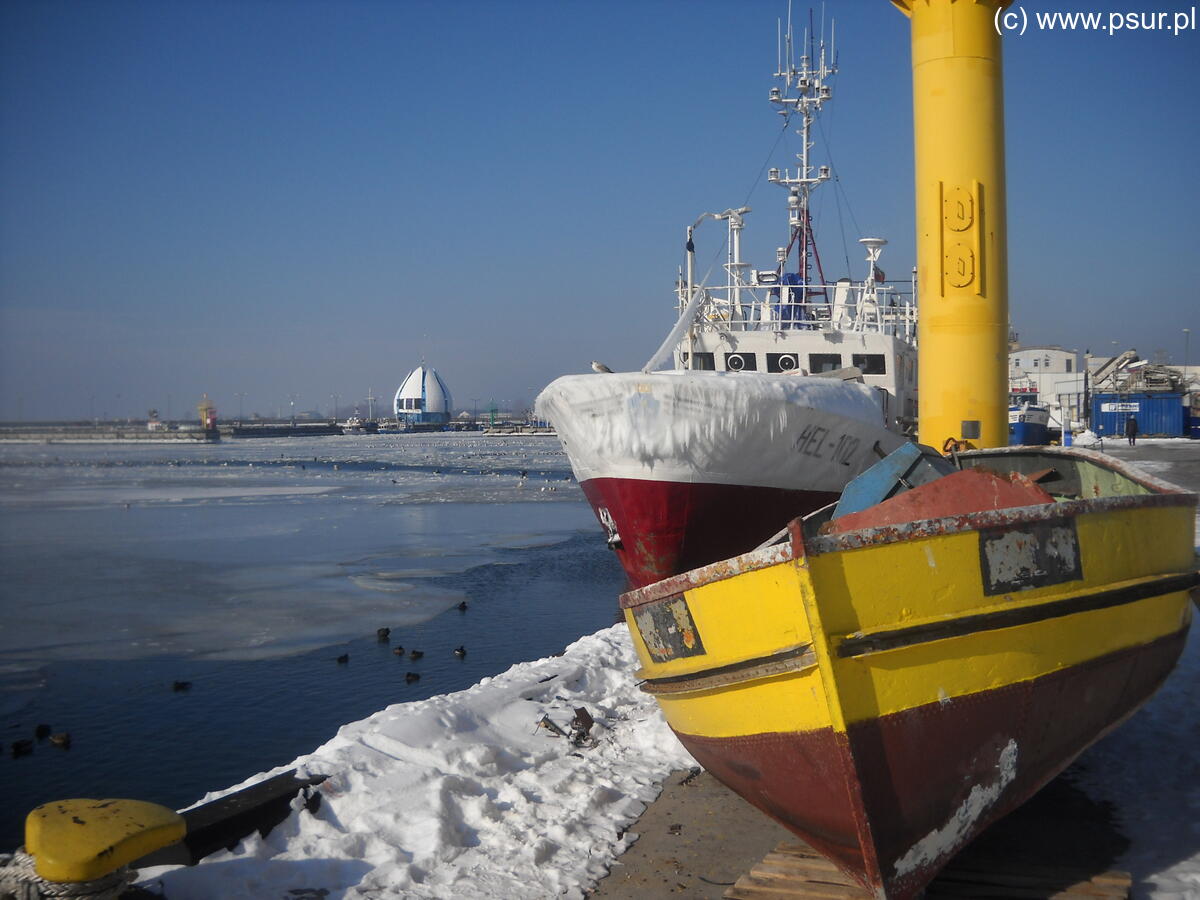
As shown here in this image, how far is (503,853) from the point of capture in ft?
15.7

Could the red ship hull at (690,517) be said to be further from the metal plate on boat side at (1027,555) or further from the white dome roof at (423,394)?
the white dome roof at (423,394)

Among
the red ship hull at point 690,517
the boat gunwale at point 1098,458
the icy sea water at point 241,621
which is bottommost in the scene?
the icy sea water at point 241,621

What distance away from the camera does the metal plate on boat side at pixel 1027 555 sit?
4.05 metres

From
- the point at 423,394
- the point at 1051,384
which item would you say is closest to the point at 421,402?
the point at 423,394

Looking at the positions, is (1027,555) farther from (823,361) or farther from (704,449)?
(823,361)

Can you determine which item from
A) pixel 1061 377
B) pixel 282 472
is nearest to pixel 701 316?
pixel 282 472

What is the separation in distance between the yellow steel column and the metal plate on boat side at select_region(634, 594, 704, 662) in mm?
5043

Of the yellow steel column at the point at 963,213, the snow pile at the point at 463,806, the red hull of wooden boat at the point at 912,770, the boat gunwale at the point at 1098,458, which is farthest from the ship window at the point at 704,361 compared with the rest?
the red hull of wooden boat at the point at 912,770

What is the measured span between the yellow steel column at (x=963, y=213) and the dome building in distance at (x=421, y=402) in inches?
6862

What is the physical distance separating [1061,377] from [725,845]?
213 feet

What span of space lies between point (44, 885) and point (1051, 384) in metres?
67.8

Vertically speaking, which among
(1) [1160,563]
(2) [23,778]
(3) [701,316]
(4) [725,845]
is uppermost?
(3) [701,316]

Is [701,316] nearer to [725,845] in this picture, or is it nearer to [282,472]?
[725,845]

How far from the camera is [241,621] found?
43.4 feet
